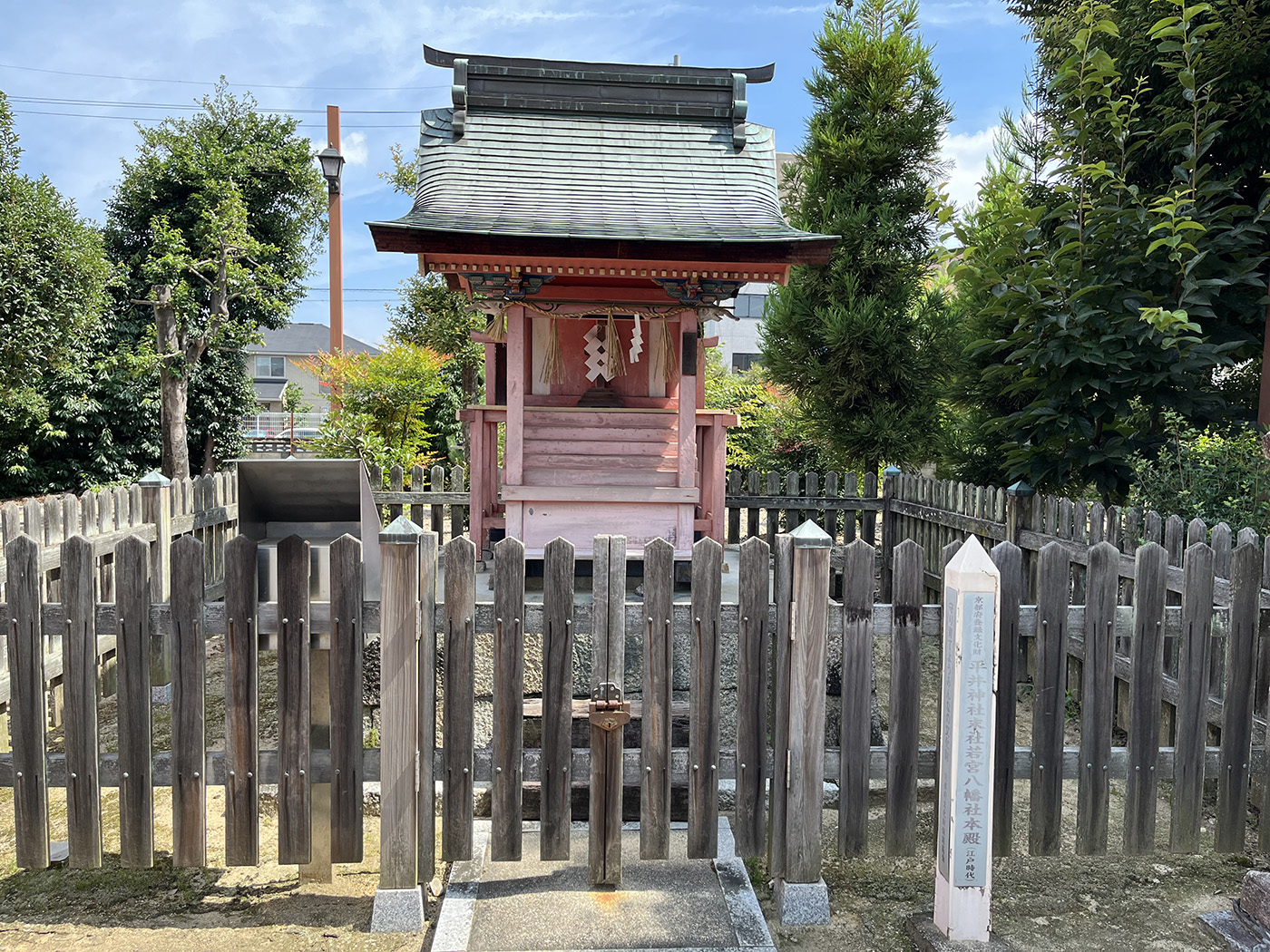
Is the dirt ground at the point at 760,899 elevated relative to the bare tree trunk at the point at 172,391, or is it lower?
lower

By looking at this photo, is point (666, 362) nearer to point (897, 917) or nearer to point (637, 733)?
point (637, 733)

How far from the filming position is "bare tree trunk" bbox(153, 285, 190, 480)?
46.5 ft

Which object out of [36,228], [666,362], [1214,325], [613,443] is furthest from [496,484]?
[36,228]

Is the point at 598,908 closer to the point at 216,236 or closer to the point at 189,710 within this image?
the point at 189,710

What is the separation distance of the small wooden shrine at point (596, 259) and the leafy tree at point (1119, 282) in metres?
1.74

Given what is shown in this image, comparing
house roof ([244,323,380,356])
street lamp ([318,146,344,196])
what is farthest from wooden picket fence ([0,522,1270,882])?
house roof ([244,323,380,356])

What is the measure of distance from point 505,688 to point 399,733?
1.47ft

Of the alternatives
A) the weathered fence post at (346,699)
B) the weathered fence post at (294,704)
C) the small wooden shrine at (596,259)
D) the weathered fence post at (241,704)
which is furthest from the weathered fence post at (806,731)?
the small wooden shrine at (596,259)

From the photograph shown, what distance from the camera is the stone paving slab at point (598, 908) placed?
3104 millimetres

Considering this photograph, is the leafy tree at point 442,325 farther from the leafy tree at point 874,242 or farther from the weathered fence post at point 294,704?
the weathered fence post at point 294,704

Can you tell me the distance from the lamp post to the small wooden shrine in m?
6.09

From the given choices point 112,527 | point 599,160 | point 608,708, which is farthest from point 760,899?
point 599,160

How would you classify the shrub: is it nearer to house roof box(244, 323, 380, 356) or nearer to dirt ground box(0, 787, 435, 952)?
dirt ground box(0, 787, 435, 952)

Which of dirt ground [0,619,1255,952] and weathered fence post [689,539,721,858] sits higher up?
weathered fence post [689,539,721,858]
